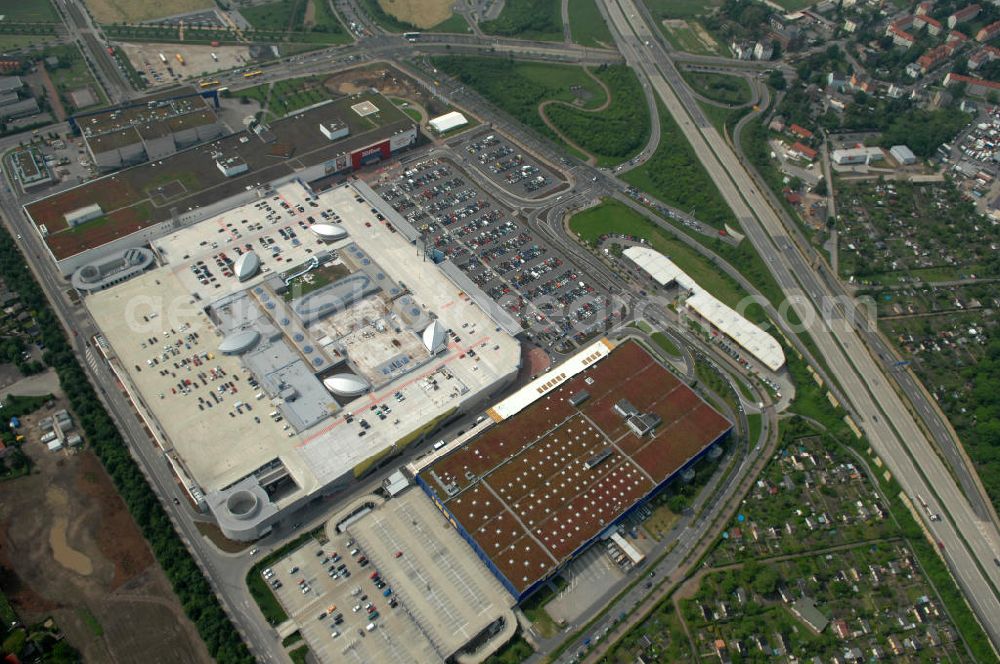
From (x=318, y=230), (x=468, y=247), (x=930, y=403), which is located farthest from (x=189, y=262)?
(x=930, y=403)

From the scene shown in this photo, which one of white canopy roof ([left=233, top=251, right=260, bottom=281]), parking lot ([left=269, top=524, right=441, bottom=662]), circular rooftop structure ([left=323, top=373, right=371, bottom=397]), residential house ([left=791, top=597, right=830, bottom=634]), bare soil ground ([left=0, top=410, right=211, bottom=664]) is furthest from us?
white canopy roof ([left=233, top=251, right=260, bottom=281])

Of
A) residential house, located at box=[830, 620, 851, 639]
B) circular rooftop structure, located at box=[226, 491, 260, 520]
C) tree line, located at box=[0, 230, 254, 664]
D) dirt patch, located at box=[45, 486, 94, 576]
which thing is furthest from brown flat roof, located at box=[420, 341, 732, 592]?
dirt patch, located at box=[45, 486, 94, 576]

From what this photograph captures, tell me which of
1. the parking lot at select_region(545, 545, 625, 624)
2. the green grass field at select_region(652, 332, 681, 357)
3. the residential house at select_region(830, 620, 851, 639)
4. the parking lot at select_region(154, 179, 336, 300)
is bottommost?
the residential house at select_region(830, 620, 851, 639)

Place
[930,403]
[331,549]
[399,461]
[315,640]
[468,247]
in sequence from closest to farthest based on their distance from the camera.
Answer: [315,640], [331,549], [399,461], [930,403], [468,247]

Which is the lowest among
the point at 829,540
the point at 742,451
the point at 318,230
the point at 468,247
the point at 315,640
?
the point at 829,540

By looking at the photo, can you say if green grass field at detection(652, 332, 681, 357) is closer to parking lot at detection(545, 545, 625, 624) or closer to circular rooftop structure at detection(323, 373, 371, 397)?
parking lot at detection(545, 545, 625, 624)

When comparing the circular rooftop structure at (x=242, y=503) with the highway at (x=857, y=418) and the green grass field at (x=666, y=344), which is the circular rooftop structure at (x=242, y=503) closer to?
the highway at (x=857, y=418)

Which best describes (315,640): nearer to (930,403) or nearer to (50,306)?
(50,306)

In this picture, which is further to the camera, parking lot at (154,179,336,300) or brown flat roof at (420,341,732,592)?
parking lot at (154,179,336,300)
